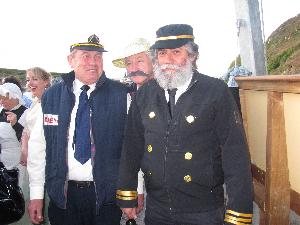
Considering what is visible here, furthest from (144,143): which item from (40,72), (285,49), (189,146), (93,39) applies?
(285,49)

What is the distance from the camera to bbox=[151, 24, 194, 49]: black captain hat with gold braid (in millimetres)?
2658

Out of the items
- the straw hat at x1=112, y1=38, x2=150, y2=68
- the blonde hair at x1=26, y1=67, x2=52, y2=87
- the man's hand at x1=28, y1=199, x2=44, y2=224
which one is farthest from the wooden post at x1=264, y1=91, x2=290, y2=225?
the blonde hair at x1=26, y1=67, x2=52, y2=87

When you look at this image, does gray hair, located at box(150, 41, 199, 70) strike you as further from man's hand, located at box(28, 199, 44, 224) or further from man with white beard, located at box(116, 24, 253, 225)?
man's hand, located at box(28, 199, 44, 224)

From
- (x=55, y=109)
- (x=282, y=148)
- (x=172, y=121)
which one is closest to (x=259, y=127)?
(x=282, y=148)

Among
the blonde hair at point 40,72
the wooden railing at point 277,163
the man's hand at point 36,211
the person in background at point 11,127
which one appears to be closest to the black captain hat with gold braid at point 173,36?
the wooden railing at point 277,163

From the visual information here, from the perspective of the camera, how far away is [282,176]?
3.09m

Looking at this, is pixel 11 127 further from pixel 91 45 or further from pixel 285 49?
pixel 285 49

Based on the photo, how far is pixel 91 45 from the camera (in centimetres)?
330

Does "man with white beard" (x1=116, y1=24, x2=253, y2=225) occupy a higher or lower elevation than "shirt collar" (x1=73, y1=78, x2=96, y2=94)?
lower

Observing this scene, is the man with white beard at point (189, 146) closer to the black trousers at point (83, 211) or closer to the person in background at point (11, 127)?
the black trousers at point (83, 211)

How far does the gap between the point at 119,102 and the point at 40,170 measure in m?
0.97

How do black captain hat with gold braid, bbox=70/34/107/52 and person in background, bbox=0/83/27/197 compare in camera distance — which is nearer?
black captain hat with gold braid, bbox=70/34/107/52

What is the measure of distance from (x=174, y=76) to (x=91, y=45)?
1.06m

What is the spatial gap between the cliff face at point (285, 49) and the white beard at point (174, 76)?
47.5 ft
